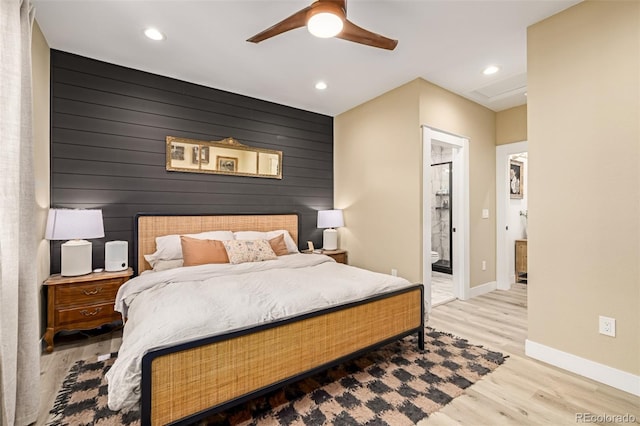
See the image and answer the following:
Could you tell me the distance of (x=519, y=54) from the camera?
296 centimetres

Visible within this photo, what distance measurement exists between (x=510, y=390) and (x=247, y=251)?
8.20 feet

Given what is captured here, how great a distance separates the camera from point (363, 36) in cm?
204

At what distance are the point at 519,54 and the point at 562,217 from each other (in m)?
1.79

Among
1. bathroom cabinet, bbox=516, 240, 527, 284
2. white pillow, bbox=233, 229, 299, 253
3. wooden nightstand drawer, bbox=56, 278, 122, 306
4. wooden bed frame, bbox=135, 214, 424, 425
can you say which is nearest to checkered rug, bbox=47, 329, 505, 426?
wooden bed frame, bbox=135, 214, 424, 425

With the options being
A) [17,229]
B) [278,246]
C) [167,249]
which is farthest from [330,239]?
[17,229]

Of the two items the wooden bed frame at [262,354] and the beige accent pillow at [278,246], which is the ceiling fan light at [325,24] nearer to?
the wooden bed frame at [262,354]

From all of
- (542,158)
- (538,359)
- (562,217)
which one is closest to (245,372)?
(538,359)

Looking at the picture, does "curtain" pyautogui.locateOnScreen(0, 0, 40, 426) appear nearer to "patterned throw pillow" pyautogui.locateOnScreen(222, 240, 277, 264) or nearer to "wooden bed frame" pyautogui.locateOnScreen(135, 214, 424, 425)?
"wooden bed frame" pyautogui.locateOnScreen(135, 214, 424, 425)

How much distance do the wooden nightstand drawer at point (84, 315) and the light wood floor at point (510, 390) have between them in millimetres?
231

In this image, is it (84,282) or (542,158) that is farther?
(84,282)

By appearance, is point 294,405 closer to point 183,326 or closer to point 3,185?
point 183,326

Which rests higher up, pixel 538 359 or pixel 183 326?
pixel 183 326

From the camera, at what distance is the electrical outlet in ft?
6.72

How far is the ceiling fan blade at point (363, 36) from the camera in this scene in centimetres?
194
